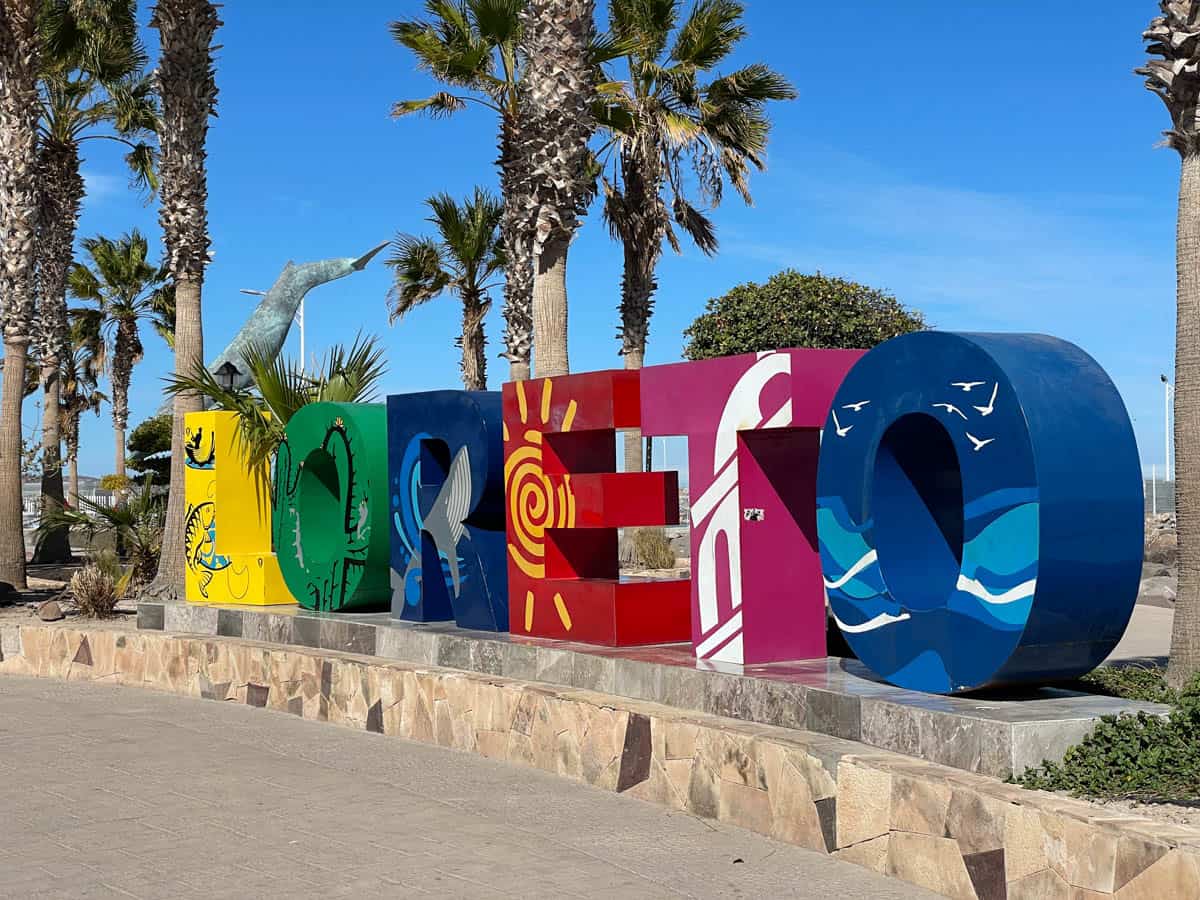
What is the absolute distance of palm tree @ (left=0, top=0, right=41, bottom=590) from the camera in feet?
69.6

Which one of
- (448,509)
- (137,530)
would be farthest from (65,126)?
(448,509)

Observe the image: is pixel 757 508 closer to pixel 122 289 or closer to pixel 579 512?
pixel 579 512

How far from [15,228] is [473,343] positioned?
49.0 ft

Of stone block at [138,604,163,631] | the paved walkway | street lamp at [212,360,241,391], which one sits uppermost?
street lamp at [212,360,241,391]

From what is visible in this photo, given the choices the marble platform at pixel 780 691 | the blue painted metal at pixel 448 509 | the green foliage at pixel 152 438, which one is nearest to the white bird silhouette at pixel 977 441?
the marble platform at pixel 780 691

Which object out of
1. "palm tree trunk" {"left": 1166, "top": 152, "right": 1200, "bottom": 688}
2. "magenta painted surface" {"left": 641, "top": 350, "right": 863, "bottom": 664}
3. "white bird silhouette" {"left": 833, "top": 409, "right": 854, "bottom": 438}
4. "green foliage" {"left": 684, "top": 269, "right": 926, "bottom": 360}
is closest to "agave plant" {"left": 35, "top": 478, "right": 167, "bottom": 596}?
"magenta painted surface" {"left": 641, "top": 350, "right": 863, "bottom": 664}

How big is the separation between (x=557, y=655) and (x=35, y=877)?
4094mm

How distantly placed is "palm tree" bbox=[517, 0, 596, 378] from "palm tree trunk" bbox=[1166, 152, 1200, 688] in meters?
7.07

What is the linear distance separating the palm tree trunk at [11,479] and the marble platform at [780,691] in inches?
388

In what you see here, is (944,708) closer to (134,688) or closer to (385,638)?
(385,638)

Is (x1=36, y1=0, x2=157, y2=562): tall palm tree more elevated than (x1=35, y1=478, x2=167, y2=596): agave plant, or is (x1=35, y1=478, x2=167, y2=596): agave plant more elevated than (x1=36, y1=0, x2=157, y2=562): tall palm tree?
(x1=36, y1=0, x2=157, y2=562): tall palm tree

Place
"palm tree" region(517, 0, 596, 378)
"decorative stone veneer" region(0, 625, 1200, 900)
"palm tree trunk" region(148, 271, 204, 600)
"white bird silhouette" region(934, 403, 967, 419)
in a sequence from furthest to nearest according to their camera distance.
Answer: "palm tree trunk" region(148, 271, 204, 600)
"palm tree" region(517, 0, 596, 378)
"white bird silhouette" region(934, 403, 967, 419)
"decorative stone veneer" region(0, 625, 1200, 900)

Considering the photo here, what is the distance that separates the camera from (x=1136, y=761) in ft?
20.9

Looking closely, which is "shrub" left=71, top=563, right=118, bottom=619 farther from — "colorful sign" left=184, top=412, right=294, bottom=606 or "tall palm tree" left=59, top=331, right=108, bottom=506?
"tall palm tree" left=59, top=331, right=108, bottom=506
